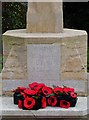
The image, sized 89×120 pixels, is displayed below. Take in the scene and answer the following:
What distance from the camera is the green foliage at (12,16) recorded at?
10914mm

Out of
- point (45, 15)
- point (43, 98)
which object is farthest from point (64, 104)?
point (45, 15)

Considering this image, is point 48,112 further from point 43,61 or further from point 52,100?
point 43,61

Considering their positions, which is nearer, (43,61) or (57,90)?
(57,90)

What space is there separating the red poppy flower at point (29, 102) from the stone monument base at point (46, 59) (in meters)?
0.59

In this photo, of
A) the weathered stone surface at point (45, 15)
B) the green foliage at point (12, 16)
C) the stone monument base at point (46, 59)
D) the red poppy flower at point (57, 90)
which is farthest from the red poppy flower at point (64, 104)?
the green foliage at point (12, 16)

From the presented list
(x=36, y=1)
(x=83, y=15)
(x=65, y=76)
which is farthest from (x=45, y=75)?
(x=83, y=15)

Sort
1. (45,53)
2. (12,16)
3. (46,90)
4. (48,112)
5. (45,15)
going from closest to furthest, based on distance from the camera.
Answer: (48,112) → (46,90) → (45,53) → (45,15) → (12,16)

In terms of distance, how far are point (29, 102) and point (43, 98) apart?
150mm

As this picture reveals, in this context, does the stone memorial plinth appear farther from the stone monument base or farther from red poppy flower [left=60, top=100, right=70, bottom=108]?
red poppy flower [left=60, top=100, right=70, bottom=108]

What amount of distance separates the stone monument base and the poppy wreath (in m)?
0.37

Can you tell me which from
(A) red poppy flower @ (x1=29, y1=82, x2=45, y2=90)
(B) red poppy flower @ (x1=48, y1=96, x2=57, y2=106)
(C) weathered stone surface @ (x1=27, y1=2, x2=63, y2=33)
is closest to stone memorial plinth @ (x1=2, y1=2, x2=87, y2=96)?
(C) weathered stone surface @ (x1=27, y1=2, x2=63, y2=33)

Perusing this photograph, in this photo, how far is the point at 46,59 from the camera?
486 centimetres

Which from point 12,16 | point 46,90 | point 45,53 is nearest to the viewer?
point 46,90

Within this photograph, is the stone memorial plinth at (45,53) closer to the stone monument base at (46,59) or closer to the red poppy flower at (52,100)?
the stone monument base at (46,59)
